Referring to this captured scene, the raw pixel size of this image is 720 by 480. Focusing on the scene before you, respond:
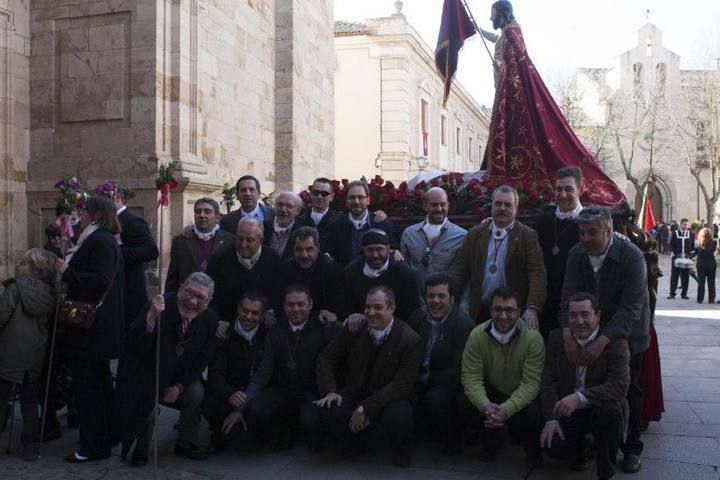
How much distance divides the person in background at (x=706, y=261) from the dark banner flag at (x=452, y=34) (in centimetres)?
904

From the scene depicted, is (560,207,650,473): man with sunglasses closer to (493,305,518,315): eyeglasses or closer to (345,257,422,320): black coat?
(493,305,518,315): eyeglasses

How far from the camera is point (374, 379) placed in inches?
189

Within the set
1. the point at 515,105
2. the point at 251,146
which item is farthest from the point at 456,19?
the point at 251,146

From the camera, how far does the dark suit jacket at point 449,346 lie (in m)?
4.87

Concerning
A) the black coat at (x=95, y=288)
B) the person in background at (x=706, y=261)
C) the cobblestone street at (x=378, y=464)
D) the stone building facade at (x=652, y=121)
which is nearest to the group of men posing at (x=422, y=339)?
the cobblestone street at (x=378, y=464)

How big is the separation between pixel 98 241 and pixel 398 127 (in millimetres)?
23232

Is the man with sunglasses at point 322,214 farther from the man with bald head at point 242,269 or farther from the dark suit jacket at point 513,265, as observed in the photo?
the dark suit jacket at point 513,265

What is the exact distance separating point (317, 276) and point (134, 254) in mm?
1289

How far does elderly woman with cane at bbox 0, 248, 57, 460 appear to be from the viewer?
15.6 feet

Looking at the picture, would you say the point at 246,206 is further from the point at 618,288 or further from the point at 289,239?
the point at 618,288

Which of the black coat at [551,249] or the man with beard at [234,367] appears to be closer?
the man with beard at [234,367]

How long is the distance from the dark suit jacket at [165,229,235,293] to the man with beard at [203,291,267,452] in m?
0.73

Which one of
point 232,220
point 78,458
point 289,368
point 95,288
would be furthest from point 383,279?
point 78,458

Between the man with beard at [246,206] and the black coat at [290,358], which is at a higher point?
the man with beard at [246,206]
